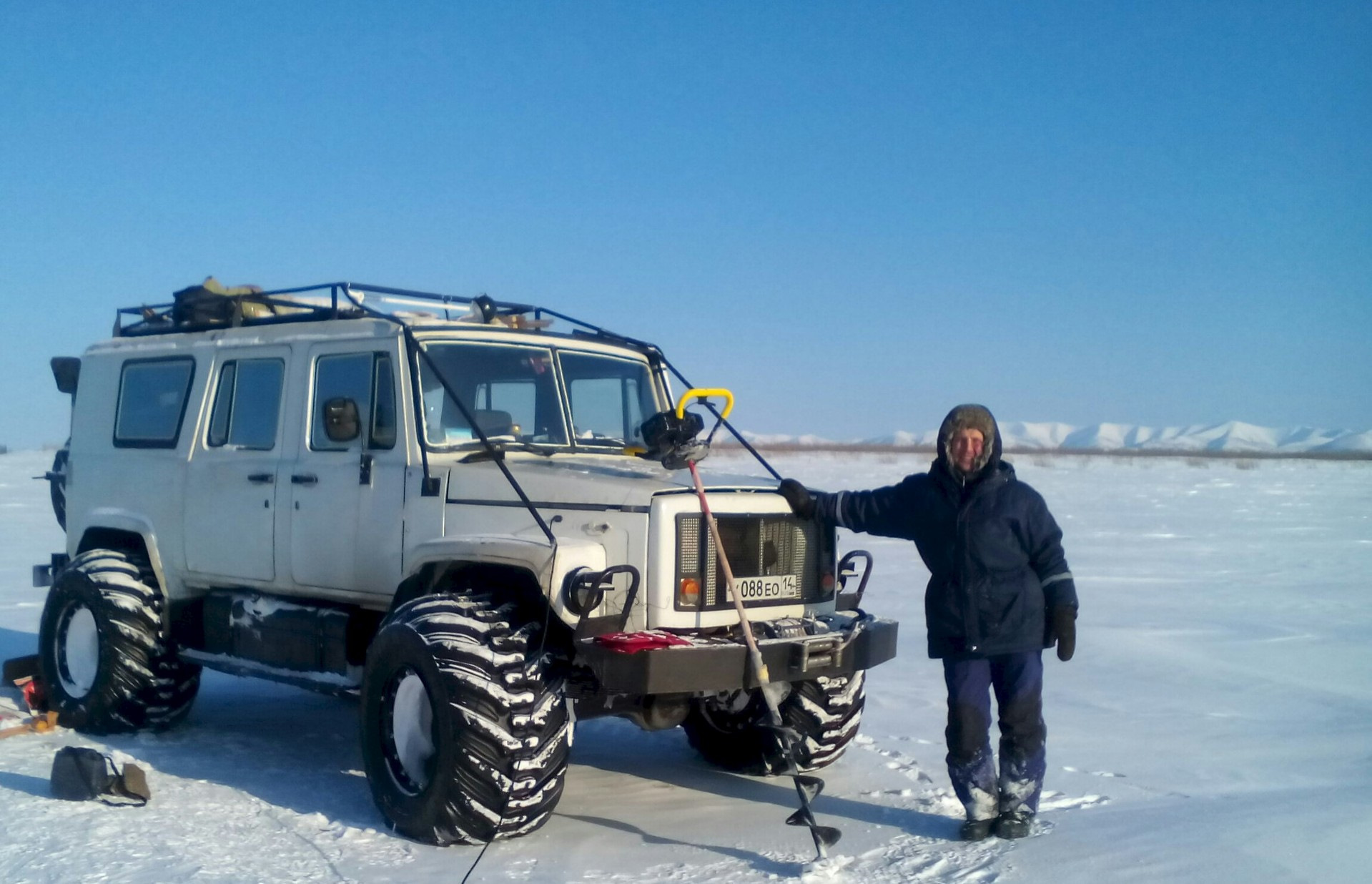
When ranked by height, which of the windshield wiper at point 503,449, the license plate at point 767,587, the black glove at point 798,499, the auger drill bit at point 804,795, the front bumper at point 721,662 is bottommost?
the auger drill bit at point 804,795

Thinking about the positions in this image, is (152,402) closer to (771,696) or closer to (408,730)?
(408,730)

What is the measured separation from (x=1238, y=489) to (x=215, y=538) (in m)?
33.4

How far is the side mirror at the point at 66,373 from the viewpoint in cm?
796

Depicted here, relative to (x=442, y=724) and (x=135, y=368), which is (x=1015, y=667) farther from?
(x=135, y=368)

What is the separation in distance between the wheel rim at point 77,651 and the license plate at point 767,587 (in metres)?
4.10

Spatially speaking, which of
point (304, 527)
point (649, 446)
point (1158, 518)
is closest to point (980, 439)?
point (649, 446)

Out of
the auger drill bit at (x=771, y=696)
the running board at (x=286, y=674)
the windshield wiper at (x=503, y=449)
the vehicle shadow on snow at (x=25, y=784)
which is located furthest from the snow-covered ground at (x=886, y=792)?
the windshield wiper at (x=503, y=449)

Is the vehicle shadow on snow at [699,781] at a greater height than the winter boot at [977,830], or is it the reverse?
the winter boot at [977,830]

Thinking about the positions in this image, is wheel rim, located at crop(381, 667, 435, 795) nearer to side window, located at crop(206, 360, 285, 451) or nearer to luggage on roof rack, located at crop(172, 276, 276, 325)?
side window, located at crop(206, 360, 285, 451)

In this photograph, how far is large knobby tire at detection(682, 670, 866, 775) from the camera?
227 inches

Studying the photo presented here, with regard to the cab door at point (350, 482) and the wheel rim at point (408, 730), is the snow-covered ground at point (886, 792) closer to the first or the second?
the wheel rim at point (408, 730)

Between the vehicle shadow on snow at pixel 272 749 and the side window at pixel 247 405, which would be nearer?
the vehicle shadow on snow at pixel 272 749

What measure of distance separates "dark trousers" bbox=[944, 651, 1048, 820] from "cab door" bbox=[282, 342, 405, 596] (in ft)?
9.03

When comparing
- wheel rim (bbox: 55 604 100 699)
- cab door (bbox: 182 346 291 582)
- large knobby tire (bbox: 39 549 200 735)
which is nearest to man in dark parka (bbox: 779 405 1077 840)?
cab door (bbox: 182 346 291 582)
